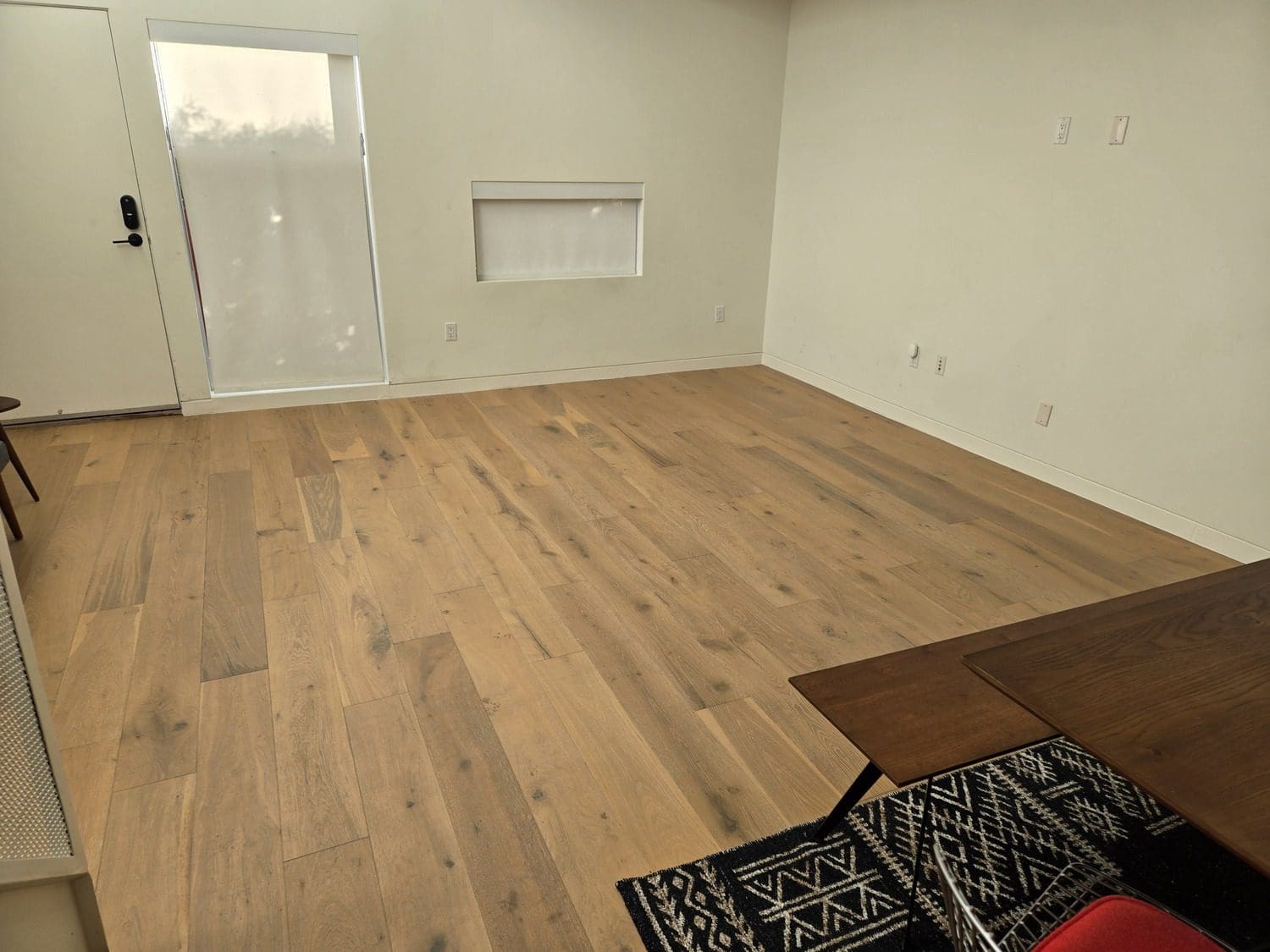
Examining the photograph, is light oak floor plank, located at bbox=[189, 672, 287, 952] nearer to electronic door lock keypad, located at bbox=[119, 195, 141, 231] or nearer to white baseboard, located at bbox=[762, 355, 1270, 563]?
electronic door lock keypad, located at bbox=[119, 195, 141, 231]

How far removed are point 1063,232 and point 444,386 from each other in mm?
3554

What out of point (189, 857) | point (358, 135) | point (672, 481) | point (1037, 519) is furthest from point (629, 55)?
point (189, 857)

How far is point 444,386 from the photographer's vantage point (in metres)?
5.11

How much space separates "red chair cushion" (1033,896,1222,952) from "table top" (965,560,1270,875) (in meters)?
0.23

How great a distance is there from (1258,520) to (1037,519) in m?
0.78

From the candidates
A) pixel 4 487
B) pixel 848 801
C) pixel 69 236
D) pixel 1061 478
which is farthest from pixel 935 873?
pixel 69 236

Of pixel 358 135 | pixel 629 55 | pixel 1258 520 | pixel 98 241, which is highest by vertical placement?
pixel 629 55

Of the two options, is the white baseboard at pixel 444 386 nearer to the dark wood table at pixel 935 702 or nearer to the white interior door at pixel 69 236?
the white interior door at pixel 69 236

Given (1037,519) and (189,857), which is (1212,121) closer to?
(1037,519)

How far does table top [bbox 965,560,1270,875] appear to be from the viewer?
108cm

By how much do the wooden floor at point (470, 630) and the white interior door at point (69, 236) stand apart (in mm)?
305

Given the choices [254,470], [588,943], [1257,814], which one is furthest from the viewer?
[254,470]

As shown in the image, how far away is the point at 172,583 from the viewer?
2.85 metres

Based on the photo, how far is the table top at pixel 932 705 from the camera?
57.8 inches
